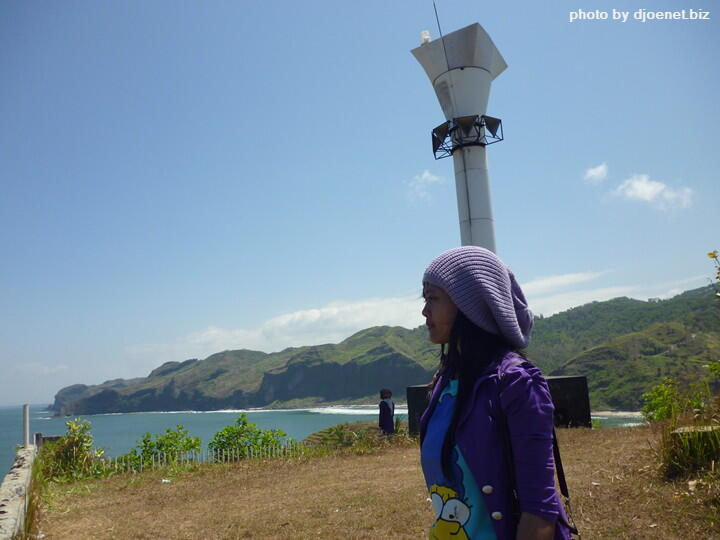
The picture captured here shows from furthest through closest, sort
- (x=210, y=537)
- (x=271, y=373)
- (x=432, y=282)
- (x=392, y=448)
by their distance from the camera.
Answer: (x=271, y=373), (x=392, y=448), (x=210, y=537), (x=432, y=282)

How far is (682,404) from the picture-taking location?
6.65 metres

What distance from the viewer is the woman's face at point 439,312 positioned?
1772 mm

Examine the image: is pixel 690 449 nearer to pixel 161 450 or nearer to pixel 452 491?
pixel 452 491

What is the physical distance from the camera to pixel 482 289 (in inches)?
65.5

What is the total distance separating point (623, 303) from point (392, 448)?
167957 mm

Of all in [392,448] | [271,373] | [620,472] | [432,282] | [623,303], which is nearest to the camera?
[432,282]

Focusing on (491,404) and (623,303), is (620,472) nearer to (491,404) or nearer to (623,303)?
(491,404)

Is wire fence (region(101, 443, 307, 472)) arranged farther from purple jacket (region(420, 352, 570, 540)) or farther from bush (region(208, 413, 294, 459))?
purple jacket (region(420, 352, 570, 540))

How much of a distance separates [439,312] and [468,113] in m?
16.8

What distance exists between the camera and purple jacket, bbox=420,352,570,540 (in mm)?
1430

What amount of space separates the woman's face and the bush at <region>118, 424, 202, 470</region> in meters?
9.26

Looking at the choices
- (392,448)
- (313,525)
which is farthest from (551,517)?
(392,448)

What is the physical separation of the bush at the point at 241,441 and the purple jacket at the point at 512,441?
30.7ft

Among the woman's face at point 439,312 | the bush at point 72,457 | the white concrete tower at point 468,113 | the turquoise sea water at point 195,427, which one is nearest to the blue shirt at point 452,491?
the woman's face at point 439,312
